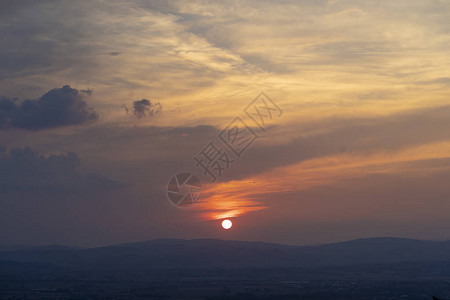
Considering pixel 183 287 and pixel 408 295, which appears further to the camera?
pixel 183 287

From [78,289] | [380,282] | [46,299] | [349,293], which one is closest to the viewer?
[46,299]

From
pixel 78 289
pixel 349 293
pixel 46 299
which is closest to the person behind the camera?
pixel 46 299

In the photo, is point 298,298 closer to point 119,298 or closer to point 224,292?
point 224,292

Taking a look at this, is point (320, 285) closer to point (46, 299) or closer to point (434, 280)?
point (434, 280)

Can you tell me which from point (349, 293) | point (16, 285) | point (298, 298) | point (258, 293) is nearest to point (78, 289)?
point (16, 285)

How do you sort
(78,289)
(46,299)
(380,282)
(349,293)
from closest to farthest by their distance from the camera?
(46,299), (349,293), (78,289), (380,282)

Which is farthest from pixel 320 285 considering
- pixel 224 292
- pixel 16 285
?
pixel 16 285

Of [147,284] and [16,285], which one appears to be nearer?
[16,285]

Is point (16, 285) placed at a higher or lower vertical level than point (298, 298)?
higher

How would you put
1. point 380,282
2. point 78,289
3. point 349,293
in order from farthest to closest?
point 380,282, point 78,289, point 349,293
